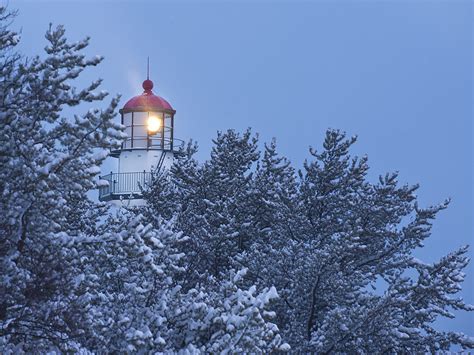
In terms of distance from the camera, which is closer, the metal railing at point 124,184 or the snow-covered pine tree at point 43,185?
the snow-covered pine tree at point 43,185

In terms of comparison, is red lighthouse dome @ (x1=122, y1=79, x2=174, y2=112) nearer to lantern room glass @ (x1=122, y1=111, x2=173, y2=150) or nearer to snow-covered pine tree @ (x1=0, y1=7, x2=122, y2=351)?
lantern room glass @ (x1=122, y1=111, x2=173, y2=150)

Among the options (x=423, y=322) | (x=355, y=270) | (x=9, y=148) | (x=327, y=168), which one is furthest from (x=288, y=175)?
(x=9, y=148)

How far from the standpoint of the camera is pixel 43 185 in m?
12.9

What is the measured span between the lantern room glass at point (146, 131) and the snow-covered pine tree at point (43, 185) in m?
29.2

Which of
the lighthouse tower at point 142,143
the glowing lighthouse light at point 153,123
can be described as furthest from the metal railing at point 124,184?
the glowing lighthouse light at point 153,123

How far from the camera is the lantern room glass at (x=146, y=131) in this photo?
4359 centimetres

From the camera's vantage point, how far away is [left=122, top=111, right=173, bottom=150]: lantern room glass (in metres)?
43.6

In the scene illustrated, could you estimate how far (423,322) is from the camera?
22.1m

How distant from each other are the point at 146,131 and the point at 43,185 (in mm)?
30979

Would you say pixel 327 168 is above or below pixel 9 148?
above

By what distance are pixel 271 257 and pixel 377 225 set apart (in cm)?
318

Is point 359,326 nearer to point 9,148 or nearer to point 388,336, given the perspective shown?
point 388,336

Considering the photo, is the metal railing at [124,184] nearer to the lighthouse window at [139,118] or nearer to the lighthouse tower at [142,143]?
the lighthouse tower at [142,143]

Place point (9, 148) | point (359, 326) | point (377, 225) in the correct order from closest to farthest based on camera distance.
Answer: point (9, 148)
point (359, 326)
point (377, 225)
